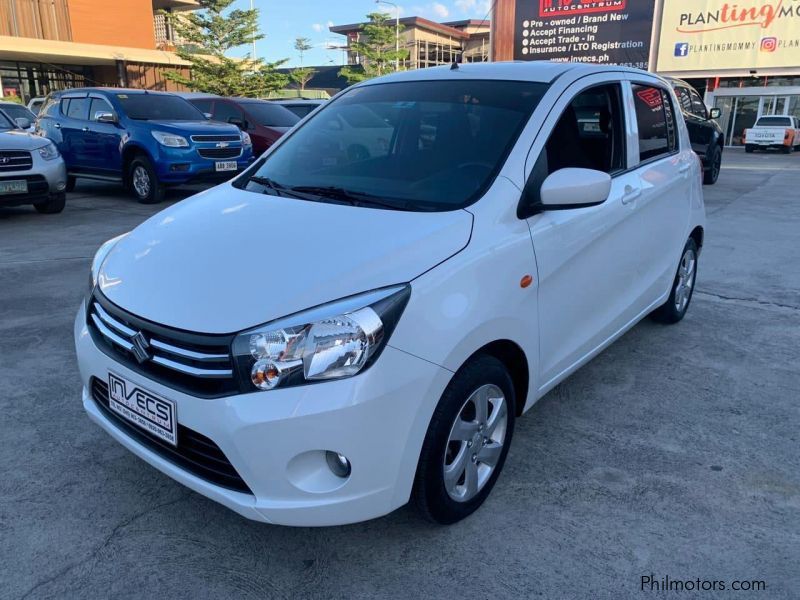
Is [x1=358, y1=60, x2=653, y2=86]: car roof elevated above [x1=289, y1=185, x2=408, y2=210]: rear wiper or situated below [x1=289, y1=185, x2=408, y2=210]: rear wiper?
above

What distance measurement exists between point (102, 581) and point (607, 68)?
11.0ft

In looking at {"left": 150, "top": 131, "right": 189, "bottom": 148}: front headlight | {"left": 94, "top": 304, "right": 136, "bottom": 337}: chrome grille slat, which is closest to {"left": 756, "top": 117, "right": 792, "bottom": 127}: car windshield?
{"left": 150, "top": 131, "right": 189, "bottom": 148}: front headlight

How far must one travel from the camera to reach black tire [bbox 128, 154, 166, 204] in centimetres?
994

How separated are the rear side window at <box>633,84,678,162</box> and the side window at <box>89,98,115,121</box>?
8925mm

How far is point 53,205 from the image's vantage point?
30.0 feet

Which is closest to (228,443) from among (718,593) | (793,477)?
(718,593)

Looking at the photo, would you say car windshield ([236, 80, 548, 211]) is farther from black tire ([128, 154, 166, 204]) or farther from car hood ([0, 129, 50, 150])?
black tire ([128, 154, 166, 204])

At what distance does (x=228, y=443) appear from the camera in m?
2.00

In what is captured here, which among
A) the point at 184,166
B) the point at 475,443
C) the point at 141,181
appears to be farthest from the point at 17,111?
the point at 475,443

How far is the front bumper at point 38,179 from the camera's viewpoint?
810 centimetres

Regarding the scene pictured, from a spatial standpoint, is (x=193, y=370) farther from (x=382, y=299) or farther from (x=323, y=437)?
(x=382, y=299)

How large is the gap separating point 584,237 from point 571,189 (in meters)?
0.46

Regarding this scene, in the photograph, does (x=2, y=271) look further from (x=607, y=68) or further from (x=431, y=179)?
(x=607, y=68)

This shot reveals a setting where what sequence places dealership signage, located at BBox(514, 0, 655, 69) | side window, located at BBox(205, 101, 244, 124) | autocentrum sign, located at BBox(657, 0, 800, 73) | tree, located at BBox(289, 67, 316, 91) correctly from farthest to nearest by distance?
tree, located at BBox(289, 67, 316, 91)
dealership signage, located at BBox(514, 0, 655, 69)
autocentrum sign, located at BBox(657, 0, 800, 73)
side window, located at BBox(205, 101, 244, 124)
